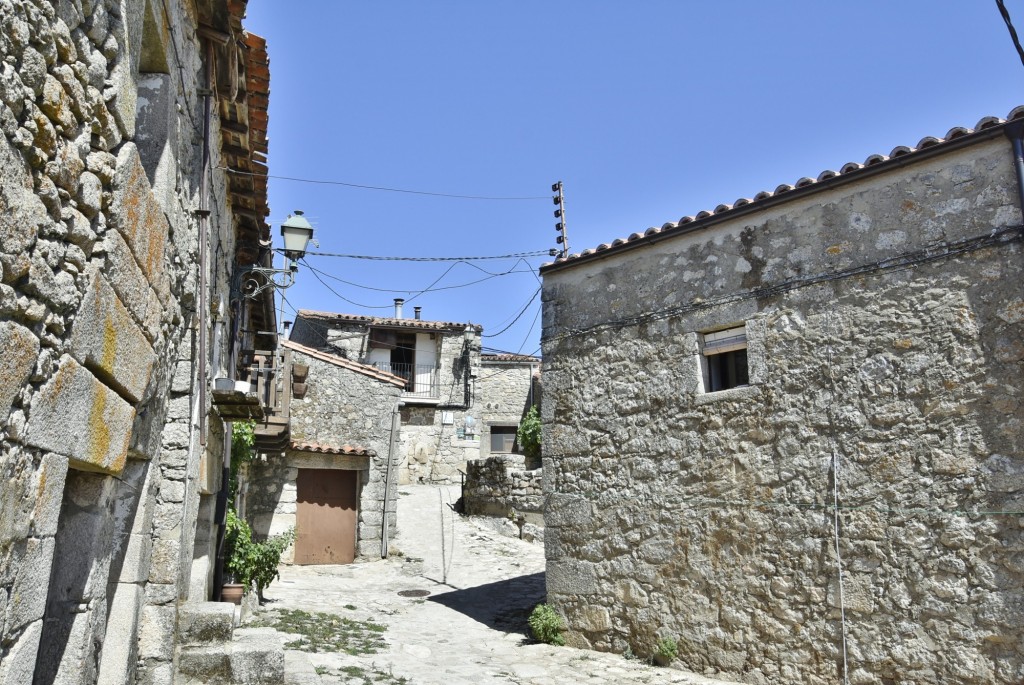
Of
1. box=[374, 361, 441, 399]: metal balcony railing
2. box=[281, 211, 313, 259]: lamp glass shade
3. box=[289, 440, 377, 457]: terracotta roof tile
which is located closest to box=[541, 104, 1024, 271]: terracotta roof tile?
box=[281, 211, 313, 259]: lamp glass shade

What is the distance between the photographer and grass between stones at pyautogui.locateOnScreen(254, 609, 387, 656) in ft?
25.8

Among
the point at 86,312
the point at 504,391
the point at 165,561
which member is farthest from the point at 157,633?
the point at 504,391

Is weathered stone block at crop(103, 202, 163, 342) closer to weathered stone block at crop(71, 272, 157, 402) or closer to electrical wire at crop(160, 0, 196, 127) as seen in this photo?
weathered stone block at crop(71, 272, 157, 402)

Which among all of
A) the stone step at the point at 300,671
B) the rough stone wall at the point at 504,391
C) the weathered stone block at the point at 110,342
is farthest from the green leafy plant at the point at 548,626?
the rough stone wall at the point at 504,391

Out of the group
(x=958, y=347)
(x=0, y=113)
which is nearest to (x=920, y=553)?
(x=958, y=347)

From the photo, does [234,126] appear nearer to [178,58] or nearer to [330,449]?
[178,58]

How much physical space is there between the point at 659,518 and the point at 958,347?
9.65 feet

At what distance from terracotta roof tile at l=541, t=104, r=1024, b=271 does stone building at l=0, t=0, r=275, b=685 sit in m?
3.90

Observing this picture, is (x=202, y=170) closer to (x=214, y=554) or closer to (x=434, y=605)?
(x=214, y=554)

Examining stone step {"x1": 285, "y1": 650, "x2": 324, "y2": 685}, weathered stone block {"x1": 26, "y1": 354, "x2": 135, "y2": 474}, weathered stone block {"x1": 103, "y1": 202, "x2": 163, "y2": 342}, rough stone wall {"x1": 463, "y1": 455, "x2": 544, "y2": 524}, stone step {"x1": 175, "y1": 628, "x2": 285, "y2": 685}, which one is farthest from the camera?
rough stone wall {"x1": 463, "y1": 455, "x2": 544, "y2": 524}

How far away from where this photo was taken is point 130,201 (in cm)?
331

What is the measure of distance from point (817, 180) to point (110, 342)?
5.62 metres

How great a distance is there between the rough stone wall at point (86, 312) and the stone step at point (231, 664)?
0.50 m

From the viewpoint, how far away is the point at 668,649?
24.3 feet
